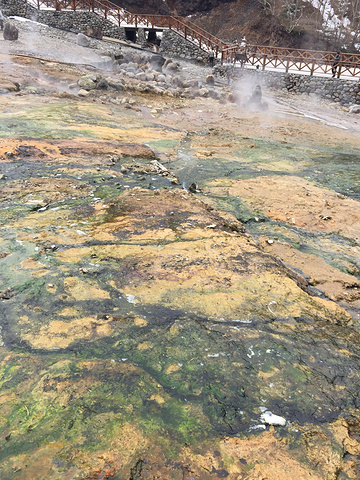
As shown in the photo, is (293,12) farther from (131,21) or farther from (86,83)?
(86,83)

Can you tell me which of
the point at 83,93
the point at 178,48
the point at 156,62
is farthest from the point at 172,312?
the point at 178,48

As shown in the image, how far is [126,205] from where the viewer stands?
15.2ft

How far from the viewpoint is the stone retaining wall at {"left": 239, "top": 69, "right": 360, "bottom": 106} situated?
17.2 m

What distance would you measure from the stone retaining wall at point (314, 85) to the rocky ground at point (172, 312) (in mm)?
12148

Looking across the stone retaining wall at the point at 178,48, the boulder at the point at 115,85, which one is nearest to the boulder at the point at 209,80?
the stone retaining wall at the point at 178,48

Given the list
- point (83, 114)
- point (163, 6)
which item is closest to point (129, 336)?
point (83, 114)

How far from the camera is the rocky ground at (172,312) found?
1869 millimetres

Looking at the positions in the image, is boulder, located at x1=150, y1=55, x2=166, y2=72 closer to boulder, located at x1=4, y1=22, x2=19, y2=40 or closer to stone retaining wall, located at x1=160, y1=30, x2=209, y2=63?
stone retaining wall, located at x1=160, y1=30, x2=209, y2=63

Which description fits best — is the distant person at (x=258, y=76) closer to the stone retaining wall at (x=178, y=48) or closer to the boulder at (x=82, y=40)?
the stone retaining wall at (x=178, y=48)

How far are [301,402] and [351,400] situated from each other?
0.33m

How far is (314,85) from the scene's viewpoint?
18031mm

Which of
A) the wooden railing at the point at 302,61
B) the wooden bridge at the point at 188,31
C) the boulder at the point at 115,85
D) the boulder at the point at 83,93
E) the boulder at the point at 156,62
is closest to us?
the boulder at the point at 83,93

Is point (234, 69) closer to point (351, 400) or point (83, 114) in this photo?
point (83, 114)

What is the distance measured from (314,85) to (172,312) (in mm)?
18336
